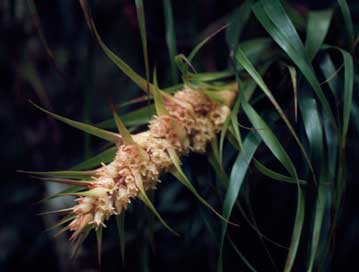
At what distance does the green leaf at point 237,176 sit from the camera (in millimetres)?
695

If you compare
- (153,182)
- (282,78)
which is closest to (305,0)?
(282,78)

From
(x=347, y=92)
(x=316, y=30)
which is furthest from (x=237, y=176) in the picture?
(x=316, y=30)

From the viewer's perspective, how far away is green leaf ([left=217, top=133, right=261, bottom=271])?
69cm

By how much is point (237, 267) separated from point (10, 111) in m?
0.80

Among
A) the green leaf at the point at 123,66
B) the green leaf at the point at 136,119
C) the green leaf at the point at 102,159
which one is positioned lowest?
the green leaf at the point at 102,159

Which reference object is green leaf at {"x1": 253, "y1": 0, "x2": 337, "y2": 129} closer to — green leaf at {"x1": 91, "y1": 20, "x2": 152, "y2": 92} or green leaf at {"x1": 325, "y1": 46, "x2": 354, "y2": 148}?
green leaf at {"x1": 325, "y1": 46, "x2": 354, "y2": 148}

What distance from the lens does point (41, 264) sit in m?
1.43

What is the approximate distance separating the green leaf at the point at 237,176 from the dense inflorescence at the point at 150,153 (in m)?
0.05

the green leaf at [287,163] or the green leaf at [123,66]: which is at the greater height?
the green leaf at [123,66]

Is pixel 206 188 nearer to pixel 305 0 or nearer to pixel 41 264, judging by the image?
pixel 305 0

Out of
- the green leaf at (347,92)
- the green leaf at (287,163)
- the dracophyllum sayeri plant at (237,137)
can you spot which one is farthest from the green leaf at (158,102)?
the green leaf at (347,92)

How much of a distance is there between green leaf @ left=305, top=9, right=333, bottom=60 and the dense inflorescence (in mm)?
149

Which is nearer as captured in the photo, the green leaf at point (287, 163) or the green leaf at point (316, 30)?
the green leaf at point (287, 163)

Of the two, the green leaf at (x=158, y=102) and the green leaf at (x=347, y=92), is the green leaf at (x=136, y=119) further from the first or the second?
the green leaf at (x=347, y=92)
